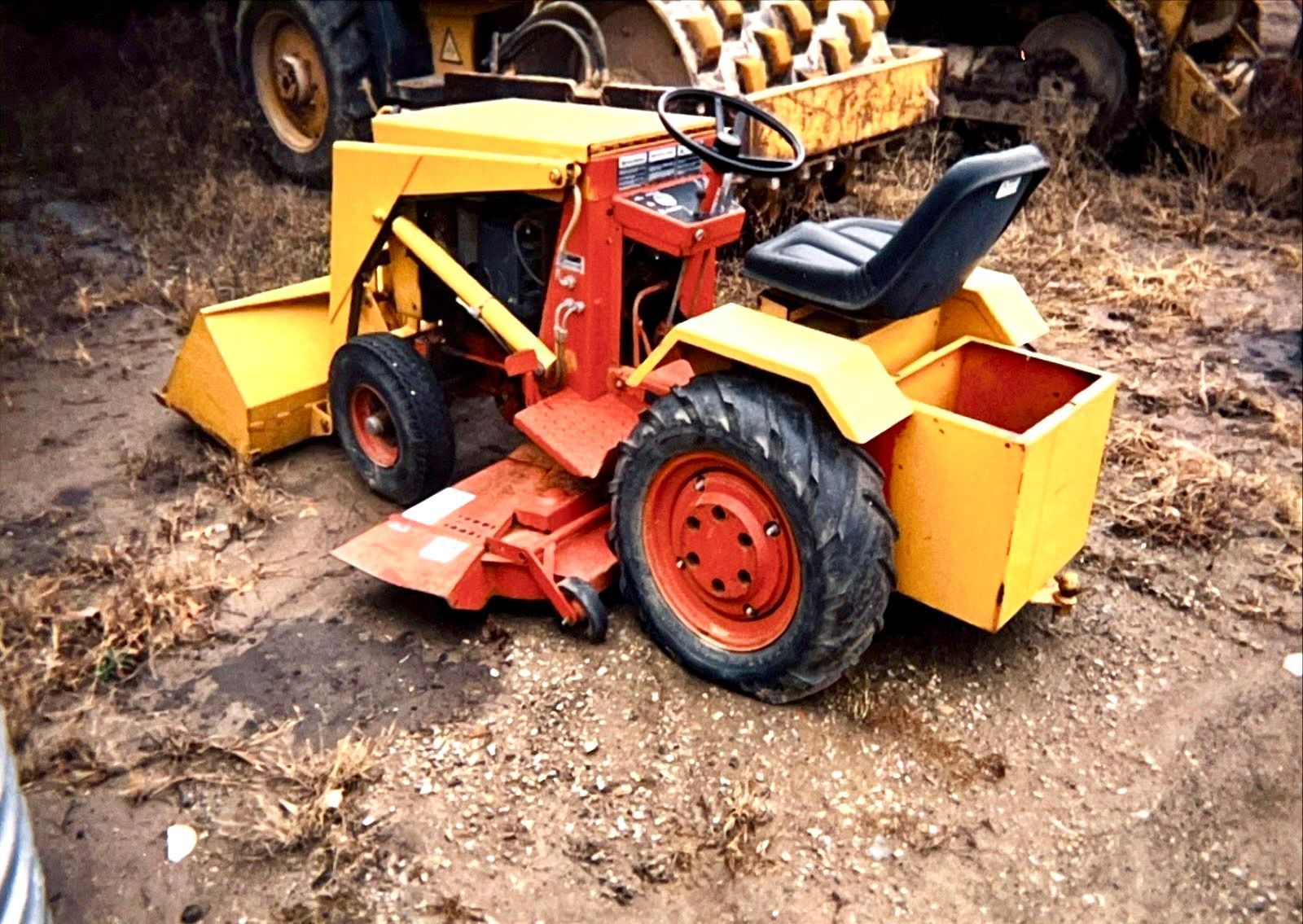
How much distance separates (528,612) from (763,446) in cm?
94

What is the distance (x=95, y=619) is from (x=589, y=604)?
135 cm

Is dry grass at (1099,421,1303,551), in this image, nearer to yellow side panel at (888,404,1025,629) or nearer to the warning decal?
yellow side panel at (888,404,1025,629)

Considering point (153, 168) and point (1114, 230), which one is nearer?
point (1114, 230)

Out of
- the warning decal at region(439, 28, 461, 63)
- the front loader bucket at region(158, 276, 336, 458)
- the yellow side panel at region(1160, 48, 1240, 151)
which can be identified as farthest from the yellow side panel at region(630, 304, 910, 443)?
the yellow side panel at region(1160, 48, 1240, 151)

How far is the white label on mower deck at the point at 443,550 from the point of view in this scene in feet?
10.5

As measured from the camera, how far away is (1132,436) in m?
4.19

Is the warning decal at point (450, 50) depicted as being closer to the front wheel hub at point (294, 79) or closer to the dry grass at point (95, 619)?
the front wheel hub at point (294, 79)

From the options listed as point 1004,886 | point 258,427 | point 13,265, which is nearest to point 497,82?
point 258,427

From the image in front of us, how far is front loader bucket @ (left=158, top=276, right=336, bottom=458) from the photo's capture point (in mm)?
3926

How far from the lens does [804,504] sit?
105 inches

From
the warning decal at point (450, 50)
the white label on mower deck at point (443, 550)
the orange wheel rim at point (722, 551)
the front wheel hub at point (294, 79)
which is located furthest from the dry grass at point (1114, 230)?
the white label on mower deck at point (443, 550)

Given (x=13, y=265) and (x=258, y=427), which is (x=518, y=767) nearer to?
(x=258, y=427)

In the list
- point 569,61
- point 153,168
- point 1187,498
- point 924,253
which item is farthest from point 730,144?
point 153,168

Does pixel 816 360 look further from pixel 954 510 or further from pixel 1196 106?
Result: pixel 1196 106
